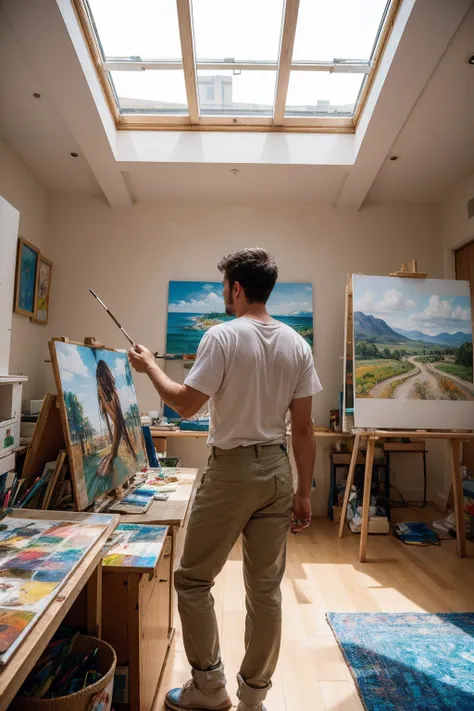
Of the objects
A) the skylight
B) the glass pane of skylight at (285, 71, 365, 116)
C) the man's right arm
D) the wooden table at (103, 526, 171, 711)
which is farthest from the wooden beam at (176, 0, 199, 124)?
the wooden table at (103, 526, 171, 711)

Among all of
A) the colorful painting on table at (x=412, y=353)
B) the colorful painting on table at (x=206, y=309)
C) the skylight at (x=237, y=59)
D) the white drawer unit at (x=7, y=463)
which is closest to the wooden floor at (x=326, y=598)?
the colorful painting on table at (x=412, y=353)

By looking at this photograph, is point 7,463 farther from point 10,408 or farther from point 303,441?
point 303,441

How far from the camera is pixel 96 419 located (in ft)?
5.12

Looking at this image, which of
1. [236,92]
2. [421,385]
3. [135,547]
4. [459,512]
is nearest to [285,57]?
[236,92]

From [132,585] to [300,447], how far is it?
646mm

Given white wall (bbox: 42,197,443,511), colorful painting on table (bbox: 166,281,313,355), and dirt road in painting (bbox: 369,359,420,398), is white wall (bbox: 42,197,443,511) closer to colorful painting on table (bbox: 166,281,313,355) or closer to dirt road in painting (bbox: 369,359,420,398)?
colorful painting on table (bbox: 166,281,313,355)

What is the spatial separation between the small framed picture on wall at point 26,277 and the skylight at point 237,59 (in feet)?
3.89

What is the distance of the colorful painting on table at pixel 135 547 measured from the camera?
1.18 metres

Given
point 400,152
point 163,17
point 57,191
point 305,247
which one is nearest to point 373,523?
point 305,247

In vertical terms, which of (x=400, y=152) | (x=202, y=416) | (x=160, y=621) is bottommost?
(x=160, y=621)

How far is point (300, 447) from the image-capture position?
143 cm

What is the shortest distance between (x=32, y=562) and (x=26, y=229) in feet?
10.2

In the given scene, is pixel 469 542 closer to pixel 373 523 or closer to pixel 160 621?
pixel 373 523

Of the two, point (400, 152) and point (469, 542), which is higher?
point (400, 152)
